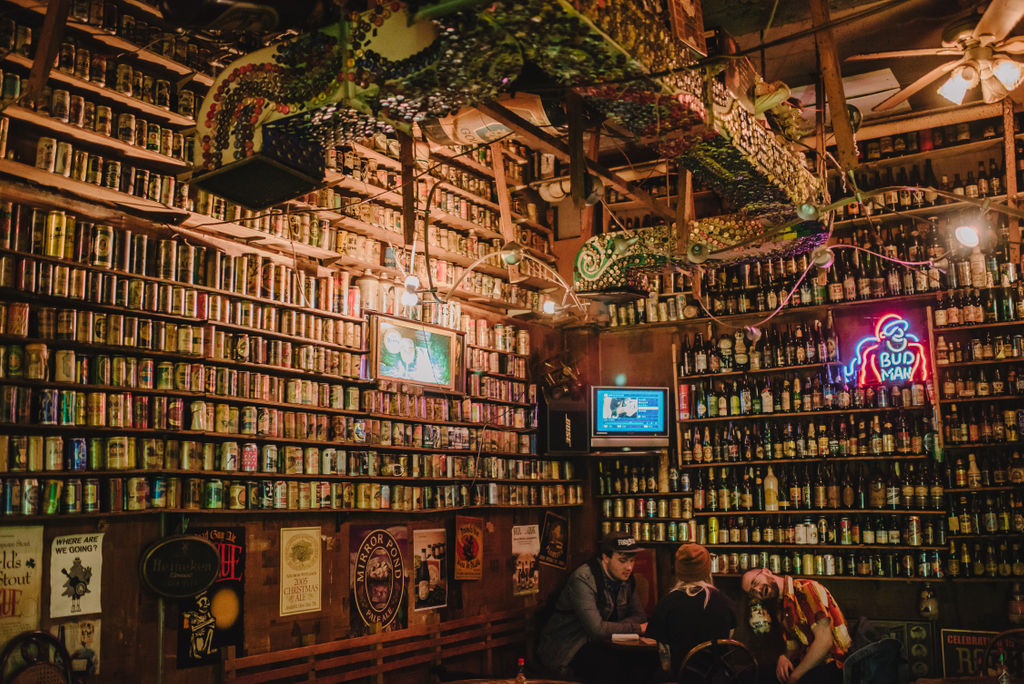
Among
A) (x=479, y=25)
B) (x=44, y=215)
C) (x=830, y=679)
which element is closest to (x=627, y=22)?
(x=479, y=25)

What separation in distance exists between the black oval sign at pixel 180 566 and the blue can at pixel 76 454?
58 centimetres

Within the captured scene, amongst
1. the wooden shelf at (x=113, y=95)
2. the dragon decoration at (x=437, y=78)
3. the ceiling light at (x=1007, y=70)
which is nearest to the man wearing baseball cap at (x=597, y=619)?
the dragon decoration at (x=437, y=78)

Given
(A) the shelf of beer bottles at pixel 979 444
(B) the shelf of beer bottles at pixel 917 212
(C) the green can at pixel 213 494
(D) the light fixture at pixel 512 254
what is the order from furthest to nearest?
(B) the shelf of beer bottles at pixel 917 212 → (A) the shelf of beer bottles at pixel 979 444 → (D) the light fixture at pixel 512 254 → (C) the green can at pixel 213 494

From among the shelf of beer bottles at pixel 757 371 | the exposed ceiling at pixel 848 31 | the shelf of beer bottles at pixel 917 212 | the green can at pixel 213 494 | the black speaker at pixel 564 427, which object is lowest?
the green can at pixel 213 494

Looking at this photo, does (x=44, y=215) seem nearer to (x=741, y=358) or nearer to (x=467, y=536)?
(x=467, y=536)

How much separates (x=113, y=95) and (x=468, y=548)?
4160 mm

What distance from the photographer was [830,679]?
501 centimetres

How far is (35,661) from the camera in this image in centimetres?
394

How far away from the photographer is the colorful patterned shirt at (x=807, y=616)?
16.3 feet

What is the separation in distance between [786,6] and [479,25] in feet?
10.3

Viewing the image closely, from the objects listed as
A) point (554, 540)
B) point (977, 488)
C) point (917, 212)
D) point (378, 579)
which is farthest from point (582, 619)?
point (917, 212)

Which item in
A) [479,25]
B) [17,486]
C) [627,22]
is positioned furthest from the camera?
[17,486]

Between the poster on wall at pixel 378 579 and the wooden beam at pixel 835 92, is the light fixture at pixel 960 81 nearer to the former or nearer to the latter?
the wooden beam at pixel 835 92

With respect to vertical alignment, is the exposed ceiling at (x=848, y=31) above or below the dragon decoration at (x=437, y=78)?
above
